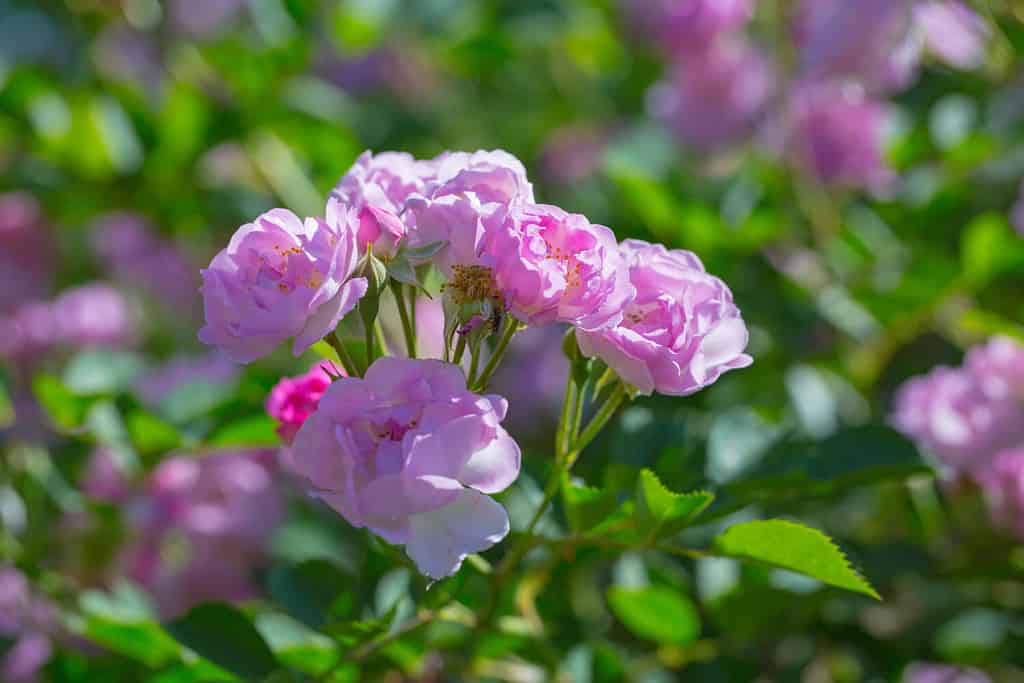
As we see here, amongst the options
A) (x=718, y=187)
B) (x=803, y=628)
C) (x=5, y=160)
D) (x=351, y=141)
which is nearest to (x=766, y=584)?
(x=803, y=628)

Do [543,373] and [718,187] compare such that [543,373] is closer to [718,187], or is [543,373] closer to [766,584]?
[718,187]

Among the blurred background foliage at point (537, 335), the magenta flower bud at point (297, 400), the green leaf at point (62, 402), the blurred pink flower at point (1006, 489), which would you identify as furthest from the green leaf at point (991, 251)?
the green leaf at point (62, 402)

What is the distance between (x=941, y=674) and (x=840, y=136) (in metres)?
0.63

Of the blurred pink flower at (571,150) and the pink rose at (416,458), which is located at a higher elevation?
the pink rose at (416,458)

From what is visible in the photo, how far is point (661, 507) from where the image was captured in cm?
65

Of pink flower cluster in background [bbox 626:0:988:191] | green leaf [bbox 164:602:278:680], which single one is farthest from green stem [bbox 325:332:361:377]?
pink flower cluster in background [bbox 626:0:988:191]

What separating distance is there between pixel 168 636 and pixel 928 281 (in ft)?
2.45

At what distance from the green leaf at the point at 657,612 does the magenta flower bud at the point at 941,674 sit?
0.25 m

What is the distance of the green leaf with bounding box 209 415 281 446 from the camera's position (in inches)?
36.5

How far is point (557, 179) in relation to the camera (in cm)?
188

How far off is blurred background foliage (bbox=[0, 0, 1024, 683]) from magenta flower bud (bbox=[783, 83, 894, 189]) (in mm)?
13

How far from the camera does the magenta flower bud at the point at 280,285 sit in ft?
1.96

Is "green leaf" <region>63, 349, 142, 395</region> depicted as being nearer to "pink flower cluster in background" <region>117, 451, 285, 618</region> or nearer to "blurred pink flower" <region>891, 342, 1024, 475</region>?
"pink flower cluster in background" <region>117, 451, 285, 618</region>

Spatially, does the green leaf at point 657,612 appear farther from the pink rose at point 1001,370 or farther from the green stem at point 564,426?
the pink rose at point 1001,370
